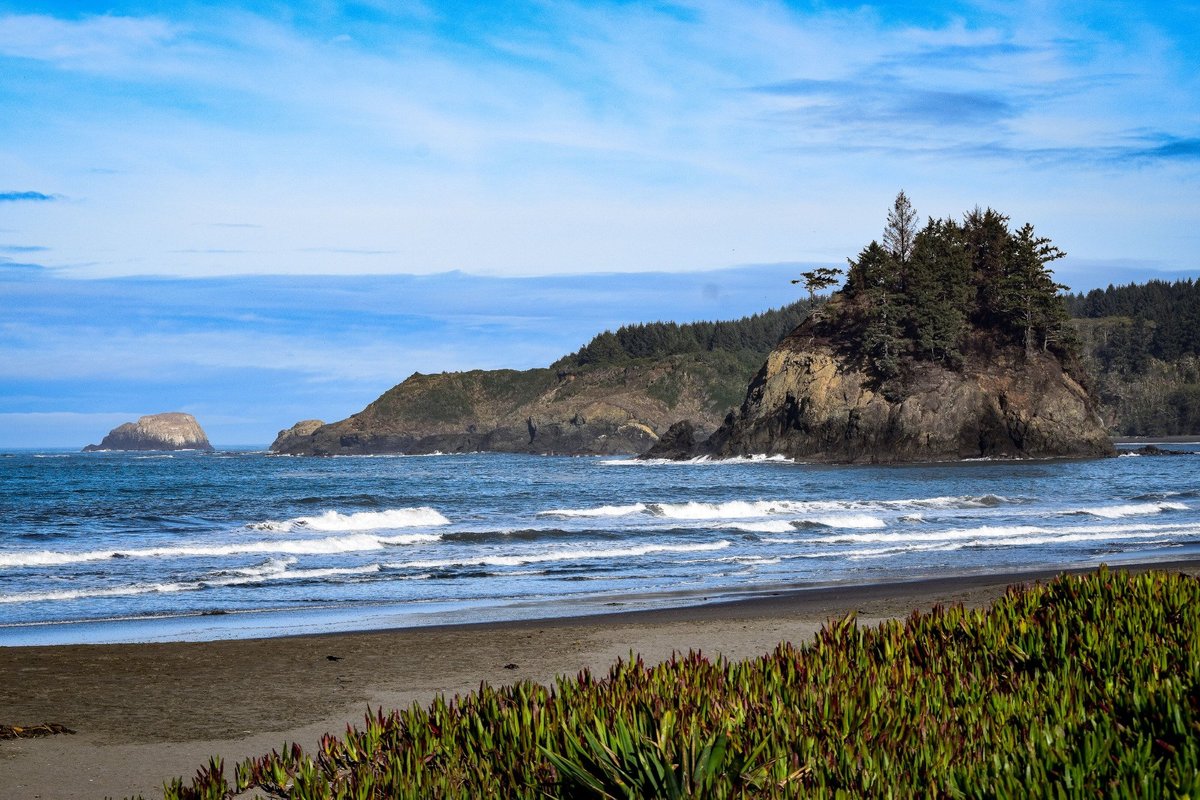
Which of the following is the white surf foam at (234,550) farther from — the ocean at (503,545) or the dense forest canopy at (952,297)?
the dense forest canopy at (952,297)

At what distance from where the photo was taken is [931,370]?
3383 inches

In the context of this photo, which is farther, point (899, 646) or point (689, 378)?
point (689, 378)

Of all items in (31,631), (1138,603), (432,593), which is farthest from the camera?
(432,593)

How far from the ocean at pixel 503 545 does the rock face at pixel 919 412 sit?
1032 inches

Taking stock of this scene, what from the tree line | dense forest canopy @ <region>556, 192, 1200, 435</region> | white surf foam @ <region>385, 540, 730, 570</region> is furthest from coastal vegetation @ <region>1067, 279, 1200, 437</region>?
white surf foam @ <region>385, 540, 730, 570</region>

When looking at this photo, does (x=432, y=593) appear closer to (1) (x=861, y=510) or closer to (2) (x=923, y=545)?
(2) (x=923, y=545)

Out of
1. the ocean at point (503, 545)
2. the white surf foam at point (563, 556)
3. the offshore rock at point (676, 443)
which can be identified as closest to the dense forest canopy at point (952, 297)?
the offshore rock at point (676, 443)

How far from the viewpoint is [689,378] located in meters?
162

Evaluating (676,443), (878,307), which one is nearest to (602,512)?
(878,307)

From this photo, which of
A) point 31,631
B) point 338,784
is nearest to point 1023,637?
point 338,784

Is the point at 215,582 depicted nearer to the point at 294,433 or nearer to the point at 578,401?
the point at 578,401

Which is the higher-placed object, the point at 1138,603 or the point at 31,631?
the point at 1138,603

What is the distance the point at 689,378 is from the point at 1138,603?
155m

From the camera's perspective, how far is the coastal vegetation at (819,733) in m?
3.73
